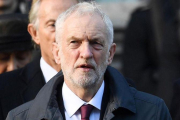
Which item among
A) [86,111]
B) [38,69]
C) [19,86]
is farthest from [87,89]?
[38,69]

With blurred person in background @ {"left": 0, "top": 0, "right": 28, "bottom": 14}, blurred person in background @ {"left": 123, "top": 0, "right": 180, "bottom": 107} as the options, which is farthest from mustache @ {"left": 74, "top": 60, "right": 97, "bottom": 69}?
blurred person in background @ {"left": 123, "top": 0, "right": 180, "bottom": 107}

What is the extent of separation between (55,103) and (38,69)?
1183 millimetres

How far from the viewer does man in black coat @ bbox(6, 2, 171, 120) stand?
17.3 feet

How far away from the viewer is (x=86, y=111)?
5305 mm

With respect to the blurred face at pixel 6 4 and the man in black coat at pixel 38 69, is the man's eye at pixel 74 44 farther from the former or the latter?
the blurred face at pixel 6 4

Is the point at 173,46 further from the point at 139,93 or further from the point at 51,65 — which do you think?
the point at 139,93

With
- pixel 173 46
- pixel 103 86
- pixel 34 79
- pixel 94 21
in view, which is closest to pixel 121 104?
pixel 103 86

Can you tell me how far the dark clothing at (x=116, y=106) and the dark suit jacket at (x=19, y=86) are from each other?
667 millimetres

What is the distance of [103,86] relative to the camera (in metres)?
5.46

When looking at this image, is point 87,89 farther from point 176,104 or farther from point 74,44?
point 176,104

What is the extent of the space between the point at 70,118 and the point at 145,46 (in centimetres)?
397

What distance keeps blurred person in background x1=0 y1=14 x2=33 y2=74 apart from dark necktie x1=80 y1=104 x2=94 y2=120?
1766mm

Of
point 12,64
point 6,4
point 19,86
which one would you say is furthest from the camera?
point 6,4

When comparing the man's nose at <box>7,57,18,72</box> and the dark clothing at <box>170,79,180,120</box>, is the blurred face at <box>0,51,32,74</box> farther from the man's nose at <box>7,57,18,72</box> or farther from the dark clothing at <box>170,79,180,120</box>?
the dark clothing at <box>170,79,180,120</box>
